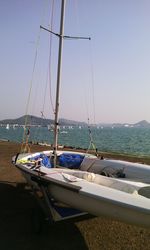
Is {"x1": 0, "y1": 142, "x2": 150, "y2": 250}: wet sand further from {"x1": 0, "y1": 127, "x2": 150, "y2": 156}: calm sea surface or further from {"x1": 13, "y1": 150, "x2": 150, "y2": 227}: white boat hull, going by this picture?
{"x1": 0, "y1": 127, "x2": 150, "y2": 156}: calm sea surface

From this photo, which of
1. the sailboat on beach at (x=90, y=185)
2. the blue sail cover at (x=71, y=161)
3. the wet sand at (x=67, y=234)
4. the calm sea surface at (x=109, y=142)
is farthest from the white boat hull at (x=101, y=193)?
the calm sea surface at (x=109, y=142)

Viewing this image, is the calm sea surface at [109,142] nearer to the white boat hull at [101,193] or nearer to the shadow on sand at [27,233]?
the shadow on sand at [27,233]

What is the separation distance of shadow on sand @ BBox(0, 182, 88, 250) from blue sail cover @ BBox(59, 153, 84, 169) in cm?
177

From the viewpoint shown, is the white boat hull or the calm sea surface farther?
the calm sea surface

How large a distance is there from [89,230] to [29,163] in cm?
275

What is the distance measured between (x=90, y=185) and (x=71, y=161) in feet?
12.0

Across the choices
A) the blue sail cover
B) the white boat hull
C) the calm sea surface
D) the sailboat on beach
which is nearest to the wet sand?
the sailboat on beach

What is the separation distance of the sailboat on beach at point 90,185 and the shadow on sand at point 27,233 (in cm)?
49

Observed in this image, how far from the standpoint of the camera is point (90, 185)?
21.0 ft

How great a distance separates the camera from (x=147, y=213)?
515 cm

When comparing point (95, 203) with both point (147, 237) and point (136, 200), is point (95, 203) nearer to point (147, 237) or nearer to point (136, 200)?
point (136, 200)

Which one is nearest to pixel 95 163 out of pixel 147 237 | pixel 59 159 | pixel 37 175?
pixel 59 159

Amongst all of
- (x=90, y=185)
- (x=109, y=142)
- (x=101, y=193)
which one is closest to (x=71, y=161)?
(x=90, y=185)

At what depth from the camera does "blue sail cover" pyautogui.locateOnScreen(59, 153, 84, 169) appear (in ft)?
32.6
